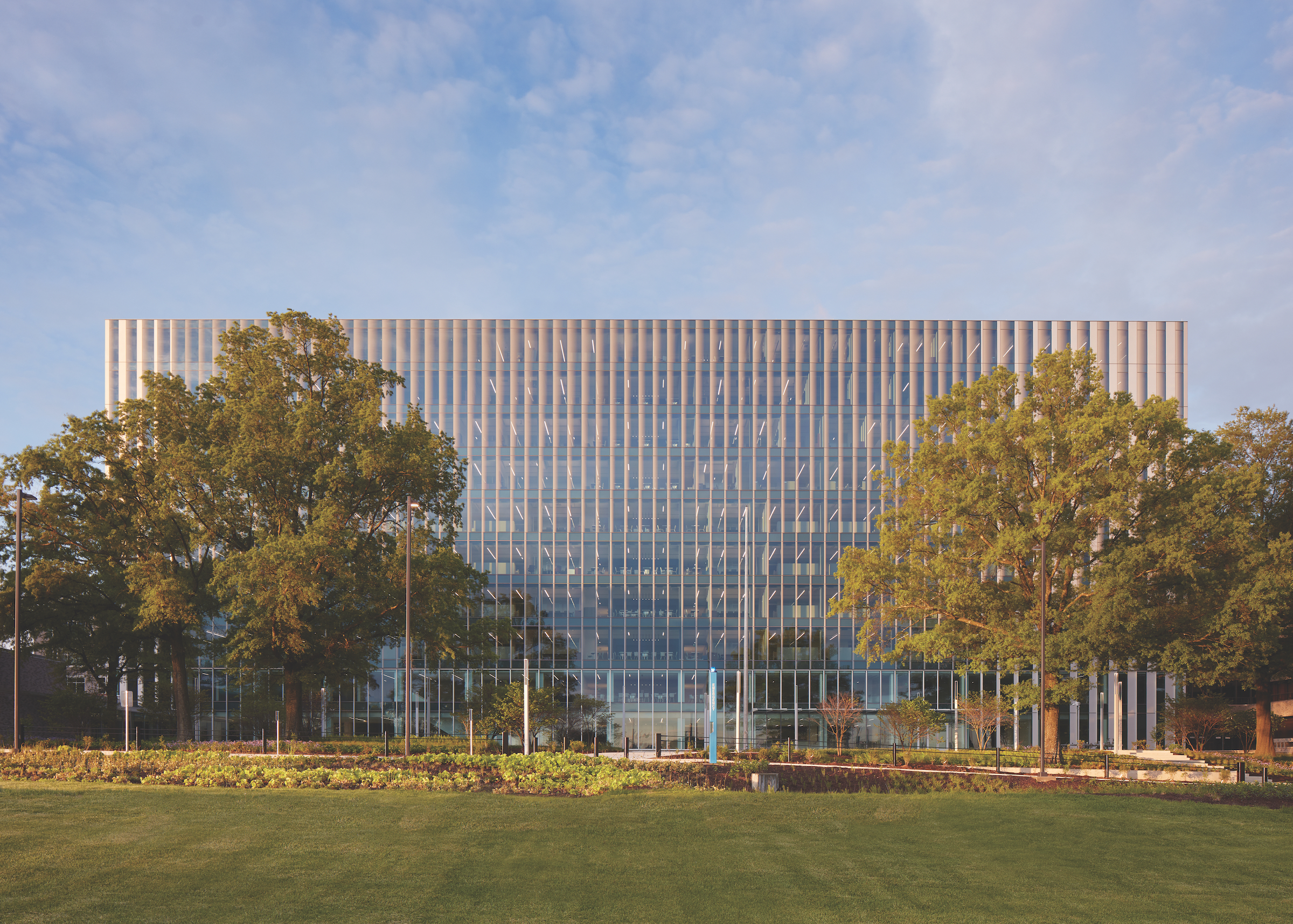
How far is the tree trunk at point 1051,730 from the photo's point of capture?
37.0m

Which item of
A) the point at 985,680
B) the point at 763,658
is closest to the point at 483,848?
the point at 763,658

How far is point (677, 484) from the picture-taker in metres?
69.4

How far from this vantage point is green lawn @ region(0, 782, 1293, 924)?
1154cm

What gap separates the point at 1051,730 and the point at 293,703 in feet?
98.2

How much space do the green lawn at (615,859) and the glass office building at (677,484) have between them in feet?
151

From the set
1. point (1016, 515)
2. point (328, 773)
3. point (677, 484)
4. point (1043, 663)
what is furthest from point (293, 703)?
point (677, 484)

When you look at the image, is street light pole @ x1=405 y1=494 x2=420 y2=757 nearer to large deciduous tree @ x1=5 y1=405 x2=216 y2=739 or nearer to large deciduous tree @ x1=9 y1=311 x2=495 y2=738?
large deciduous tree @ x1=9 y1=311 x2=495 y2=738

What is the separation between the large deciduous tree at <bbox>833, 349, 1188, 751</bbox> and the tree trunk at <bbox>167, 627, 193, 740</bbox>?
92.2 feet

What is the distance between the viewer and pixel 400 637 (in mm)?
41219

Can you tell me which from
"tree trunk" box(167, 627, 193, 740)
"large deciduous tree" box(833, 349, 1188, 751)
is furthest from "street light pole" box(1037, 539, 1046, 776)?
"tree trunk" box(167, 627, 193, 740)

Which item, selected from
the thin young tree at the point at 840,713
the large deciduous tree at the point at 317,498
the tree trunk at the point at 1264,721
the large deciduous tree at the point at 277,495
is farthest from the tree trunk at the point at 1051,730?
the large deciduous tree at the point at 317,498

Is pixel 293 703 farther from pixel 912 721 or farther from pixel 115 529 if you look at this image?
pixel 912 721

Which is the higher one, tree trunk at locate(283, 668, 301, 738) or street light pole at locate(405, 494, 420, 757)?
street light pole at locate(405, 494, 420, 757)

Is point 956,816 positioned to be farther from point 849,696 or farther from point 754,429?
point 754,429
